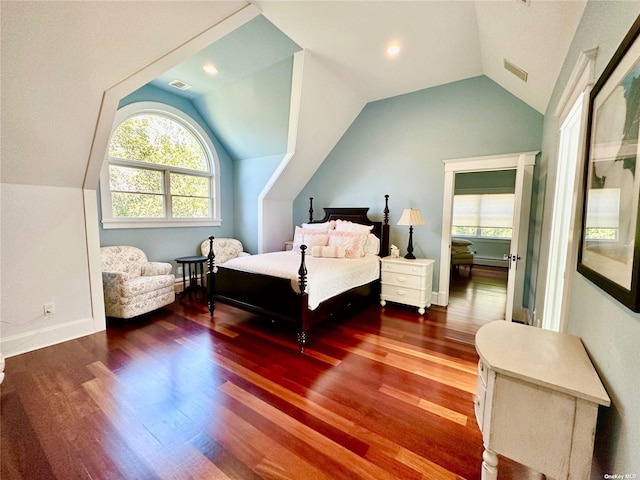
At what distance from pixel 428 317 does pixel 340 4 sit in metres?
3.59

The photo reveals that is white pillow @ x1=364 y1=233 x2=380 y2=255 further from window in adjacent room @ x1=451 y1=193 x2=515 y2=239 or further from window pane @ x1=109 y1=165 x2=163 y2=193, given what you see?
window in adjacent room @ x1=451 y1=193 x2=515 y2=239

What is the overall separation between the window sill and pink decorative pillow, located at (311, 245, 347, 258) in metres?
2.43

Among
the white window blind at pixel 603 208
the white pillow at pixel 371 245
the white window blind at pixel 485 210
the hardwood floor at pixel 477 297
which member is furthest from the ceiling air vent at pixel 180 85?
the white window blind at pixel 485 210

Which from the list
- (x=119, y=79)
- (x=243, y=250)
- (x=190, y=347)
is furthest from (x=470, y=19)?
(x=243, y=250)

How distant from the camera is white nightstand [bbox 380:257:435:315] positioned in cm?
361

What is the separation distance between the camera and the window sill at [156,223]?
378 centimetres

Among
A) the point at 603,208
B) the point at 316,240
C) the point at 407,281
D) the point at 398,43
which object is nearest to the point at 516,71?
the point at 398,43

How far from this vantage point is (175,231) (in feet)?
14.9

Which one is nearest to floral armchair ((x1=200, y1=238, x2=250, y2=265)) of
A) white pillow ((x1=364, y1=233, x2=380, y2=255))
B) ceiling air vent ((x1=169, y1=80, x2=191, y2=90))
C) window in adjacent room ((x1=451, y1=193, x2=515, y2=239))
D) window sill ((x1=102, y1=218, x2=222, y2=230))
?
window sill ((x1=102, y1=218, x2=222, y2=230))

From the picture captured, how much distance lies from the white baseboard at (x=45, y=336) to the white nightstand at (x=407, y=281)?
3.71 metres

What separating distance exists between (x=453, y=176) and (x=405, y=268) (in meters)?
1.48

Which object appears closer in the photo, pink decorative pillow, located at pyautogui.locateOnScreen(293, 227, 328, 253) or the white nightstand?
the white nightstand

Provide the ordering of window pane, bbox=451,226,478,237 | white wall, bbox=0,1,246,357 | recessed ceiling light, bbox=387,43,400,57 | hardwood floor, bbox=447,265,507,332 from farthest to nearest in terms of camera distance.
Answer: window pane, bbox=451,226,478,237, hardwood floor, bbox=447,265,507,332, recessed ceiling light, bbox=387,43,400,57, white wall, bbox=0,1,246,357

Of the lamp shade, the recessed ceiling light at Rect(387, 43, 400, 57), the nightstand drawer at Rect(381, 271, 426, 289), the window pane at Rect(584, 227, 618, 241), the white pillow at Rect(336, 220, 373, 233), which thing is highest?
the recessed ceiling light at Rect(387, 43, 400, 57)
